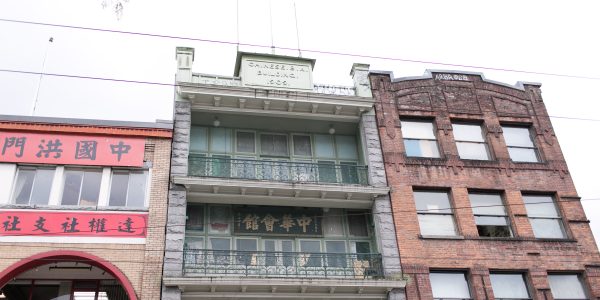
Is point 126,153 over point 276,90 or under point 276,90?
under

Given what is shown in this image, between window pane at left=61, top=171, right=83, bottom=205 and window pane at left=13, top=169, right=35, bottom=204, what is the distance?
1043 mm

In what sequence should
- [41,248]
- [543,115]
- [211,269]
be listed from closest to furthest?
[41,248] < [211,269] < [543,115]

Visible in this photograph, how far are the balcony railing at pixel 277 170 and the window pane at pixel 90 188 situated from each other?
3.04 meters

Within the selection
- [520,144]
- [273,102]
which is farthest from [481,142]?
[273,102]

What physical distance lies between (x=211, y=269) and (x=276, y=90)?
6928mm

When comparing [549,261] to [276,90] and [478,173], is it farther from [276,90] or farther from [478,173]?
[276,90]

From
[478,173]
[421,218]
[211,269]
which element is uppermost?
[478,173]

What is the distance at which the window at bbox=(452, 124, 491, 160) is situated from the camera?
22.3 metres

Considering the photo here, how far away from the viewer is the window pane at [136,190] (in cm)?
1817

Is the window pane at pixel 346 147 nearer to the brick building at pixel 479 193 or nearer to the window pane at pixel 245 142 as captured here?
the brick building at pixel 479 193

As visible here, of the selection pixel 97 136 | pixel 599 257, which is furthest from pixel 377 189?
pixel 97 136

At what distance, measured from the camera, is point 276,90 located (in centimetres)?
2081

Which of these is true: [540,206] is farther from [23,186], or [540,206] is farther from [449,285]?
[23,186]

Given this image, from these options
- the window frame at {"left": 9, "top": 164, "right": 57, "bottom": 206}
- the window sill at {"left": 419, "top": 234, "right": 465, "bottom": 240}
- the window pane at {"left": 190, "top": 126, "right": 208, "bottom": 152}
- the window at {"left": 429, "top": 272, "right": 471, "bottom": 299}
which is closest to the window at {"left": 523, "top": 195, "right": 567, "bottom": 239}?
the window sill at {"left": 419, "top": 234, "right": 465, "bottom": 240}
